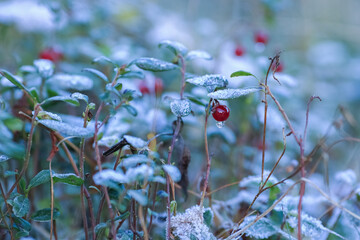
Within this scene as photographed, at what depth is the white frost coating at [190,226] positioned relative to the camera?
684 mm

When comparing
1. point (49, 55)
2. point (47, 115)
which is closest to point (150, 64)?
point (47, 115)

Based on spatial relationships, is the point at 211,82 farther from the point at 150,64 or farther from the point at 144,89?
the point at 144,89

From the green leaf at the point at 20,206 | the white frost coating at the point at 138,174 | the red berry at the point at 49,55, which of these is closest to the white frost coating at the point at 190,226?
the white frost coating at the point at 138,174

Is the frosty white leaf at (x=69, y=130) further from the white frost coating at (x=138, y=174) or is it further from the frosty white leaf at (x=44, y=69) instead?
the frosty white leaf at (x=44, y=69)

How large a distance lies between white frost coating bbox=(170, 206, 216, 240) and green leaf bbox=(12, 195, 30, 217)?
27cm

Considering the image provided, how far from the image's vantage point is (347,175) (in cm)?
90

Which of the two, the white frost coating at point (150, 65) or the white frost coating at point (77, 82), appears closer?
the white frost coating at point (150, 65)

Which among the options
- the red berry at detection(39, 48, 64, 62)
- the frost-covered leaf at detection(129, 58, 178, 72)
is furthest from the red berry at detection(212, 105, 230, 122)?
the red berry at detection(39, 48, 64, 62)

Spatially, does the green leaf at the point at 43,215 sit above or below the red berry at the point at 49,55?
below

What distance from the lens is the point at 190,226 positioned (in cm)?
69

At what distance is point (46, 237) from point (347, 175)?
76 centimetres

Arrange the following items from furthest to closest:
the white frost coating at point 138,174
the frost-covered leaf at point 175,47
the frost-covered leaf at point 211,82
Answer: the frost-covered leaf at point 175,47, the frost-covered leaf at point 211,82, the white frost coating at point 138,174

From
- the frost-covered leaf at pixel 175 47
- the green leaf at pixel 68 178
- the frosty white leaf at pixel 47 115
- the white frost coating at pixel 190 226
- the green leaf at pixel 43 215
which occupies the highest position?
the frost-covered leaf at pixel 175 47

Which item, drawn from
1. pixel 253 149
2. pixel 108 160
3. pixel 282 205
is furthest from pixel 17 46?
pixel 282 205
